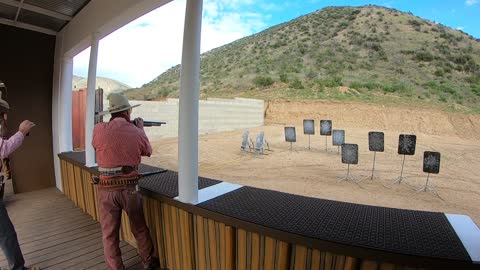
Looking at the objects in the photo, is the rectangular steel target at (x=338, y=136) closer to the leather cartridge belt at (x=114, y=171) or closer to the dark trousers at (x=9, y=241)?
the leather cartridge belt at (x=114, y=171)

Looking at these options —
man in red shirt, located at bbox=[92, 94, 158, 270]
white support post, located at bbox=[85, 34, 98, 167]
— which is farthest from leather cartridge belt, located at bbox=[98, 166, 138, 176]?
white support post, located at bbox=[85, 34, 98, 167]

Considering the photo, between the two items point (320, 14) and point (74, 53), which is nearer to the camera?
point (74, 53)

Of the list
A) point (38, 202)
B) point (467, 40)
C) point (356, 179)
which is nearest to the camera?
point (38, 202)

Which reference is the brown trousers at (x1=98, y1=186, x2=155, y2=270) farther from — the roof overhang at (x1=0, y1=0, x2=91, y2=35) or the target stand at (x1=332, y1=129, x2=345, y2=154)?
the target stand at (x1=332, y1=129, x2=345, y2=154)

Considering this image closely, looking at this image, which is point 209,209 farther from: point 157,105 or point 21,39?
point 157,105

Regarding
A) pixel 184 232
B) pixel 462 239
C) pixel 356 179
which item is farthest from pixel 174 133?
pixel 462 239

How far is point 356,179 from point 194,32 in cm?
715

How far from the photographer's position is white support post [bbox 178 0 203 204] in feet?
5.26

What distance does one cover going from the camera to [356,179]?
7508 mm

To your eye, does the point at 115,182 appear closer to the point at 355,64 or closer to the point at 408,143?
the point at 408,143

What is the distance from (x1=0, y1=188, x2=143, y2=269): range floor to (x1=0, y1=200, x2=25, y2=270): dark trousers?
0.33m

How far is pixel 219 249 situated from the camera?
1.56 meters

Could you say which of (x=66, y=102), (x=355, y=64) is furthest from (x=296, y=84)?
(x=66, y=102)

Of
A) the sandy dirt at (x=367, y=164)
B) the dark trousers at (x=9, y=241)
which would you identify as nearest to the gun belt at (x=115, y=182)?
the dark trousers at (x=9, y=241)
